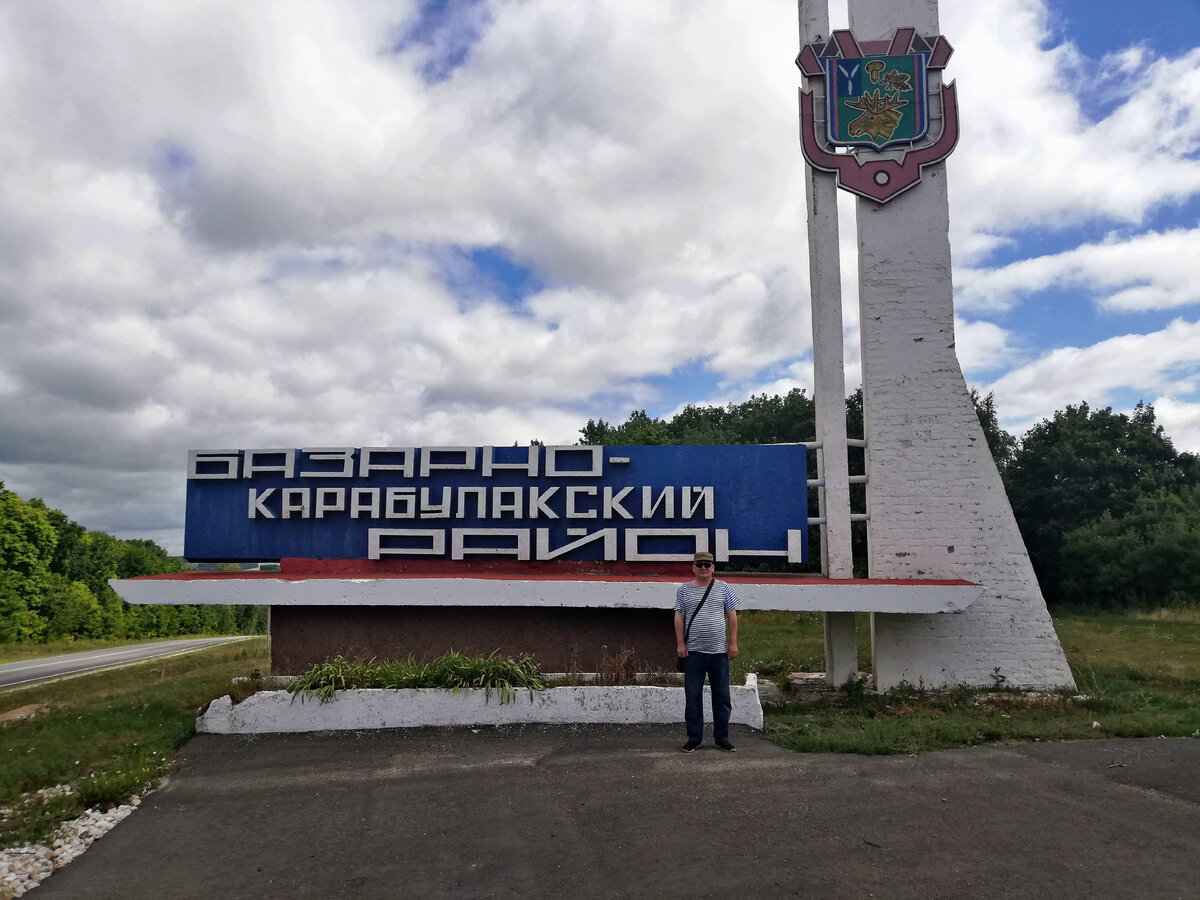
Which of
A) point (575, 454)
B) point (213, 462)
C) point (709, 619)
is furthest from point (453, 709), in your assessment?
point (213, 462)

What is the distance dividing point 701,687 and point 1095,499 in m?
36.6

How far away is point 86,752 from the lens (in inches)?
328

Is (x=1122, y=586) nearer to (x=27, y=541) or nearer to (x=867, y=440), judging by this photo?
(x=867, y=440)

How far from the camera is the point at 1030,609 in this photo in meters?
10.8

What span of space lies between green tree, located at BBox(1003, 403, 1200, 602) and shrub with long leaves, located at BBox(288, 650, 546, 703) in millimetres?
31002

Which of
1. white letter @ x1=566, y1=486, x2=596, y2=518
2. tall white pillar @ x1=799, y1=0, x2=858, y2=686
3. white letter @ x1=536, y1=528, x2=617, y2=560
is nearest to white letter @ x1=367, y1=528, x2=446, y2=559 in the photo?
white letter @ x1=536, y1=528, x2=617, y2=560

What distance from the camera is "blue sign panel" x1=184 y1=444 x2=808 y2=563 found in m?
11.4

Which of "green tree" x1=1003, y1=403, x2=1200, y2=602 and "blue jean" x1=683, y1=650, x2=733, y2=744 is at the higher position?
"green tree" x1=1003, y1=403, x2=1200, y2=602

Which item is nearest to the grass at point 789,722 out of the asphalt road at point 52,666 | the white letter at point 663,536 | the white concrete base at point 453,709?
the white concrete base at point 453,709

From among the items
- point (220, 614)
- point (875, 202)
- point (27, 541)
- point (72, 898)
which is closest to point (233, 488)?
point (72, 898)

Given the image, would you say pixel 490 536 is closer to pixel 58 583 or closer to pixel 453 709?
pixel 453 709

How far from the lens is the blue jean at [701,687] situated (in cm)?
746

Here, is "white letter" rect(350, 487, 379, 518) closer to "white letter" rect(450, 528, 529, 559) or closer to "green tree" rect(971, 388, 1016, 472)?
"white letter" rect(450, 528, 529, 559)

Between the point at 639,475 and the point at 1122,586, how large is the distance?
91.1 feet
